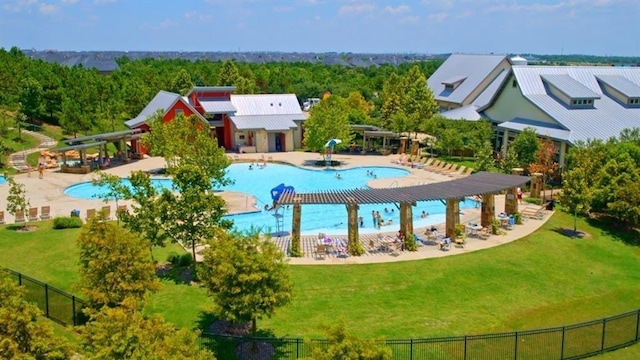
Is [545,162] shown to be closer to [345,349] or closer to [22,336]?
[345,349]

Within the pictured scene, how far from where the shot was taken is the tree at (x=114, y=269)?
17391 millimetres

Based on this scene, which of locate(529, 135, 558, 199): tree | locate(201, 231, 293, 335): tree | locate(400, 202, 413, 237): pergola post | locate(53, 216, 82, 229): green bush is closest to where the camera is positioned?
locate(201, 231, 293, 335): tree

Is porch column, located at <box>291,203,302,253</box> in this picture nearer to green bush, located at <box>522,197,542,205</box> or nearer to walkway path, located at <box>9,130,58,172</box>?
green bush, located at <box>522,197,542,205</box>

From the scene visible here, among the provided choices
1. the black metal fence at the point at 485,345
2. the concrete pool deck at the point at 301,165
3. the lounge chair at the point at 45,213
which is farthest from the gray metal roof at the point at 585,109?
the lounge chair at the point at 45,213

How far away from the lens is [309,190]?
42.3m

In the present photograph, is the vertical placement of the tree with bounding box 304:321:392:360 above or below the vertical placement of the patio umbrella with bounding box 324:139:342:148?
below

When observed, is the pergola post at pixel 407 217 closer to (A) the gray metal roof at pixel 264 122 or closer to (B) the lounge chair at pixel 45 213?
(B) the lounge chair at pixel 45 213

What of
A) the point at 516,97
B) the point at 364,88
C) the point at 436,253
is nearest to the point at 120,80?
the point at 364,88

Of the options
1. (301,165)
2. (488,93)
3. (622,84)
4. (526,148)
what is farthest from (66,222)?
(488,93)

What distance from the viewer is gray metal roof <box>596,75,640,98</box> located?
47.8m

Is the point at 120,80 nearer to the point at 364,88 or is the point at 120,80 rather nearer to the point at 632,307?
the point at 364,88

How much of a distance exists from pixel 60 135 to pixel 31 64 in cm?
2501

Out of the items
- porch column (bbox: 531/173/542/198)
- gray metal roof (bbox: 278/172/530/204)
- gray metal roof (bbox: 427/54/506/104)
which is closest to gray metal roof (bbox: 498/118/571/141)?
porch column (bbox: 531/173/542/198)

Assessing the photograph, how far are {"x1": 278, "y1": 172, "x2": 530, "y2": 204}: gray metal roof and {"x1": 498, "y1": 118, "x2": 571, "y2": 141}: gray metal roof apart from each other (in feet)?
40.1
